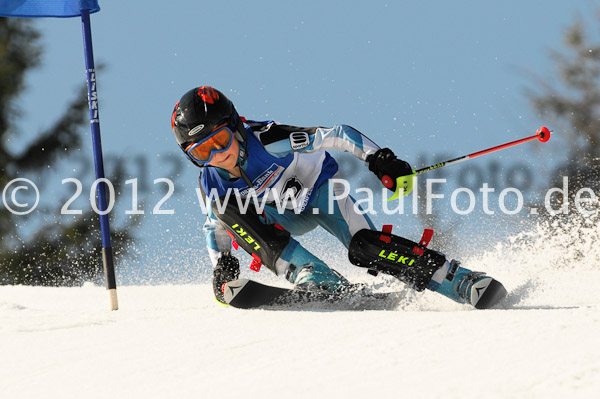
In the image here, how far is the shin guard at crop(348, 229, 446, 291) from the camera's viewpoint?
4016 millimetres

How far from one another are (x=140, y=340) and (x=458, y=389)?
1.68 meters

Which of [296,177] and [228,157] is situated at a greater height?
[228,157]

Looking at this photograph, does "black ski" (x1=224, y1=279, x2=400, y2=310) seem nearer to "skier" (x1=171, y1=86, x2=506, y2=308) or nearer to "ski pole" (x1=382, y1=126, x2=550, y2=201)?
"skier" (x1=171, y1=86, x2=506, y2=308)

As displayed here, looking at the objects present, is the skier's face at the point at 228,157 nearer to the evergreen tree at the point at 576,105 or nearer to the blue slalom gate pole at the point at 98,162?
the blue slalom gate pole at the point at 98,162

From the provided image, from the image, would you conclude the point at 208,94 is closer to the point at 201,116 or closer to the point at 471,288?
the point at 201,116

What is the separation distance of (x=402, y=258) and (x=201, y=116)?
1454 mm

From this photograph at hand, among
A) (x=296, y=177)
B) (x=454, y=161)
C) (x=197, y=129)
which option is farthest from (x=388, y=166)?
(x=197, y=129)

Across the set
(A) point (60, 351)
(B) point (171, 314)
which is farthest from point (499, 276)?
(A) point (60, 351)

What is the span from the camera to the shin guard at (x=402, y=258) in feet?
13.2

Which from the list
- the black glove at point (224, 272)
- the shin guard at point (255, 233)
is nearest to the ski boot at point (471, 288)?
the shin guard at point (255, 233)

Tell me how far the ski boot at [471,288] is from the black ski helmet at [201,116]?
1.49 metres

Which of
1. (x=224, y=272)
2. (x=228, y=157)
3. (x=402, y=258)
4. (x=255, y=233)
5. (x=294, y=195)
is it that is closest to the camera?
(x=402, y=258)

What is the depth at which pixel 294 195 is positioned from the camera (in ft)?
14.4

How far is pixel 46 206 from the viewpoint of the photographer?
13695 millimetres
